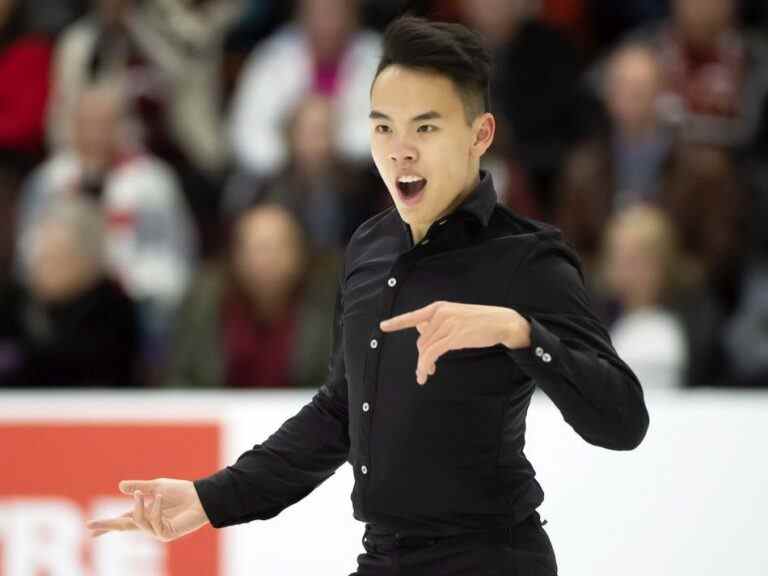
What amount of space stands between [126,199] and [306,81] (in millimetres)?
1110

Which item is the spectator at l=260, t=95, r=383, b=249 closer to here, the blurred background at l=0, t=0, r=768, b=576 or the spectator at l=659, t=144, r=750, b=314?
the blurred background at l=0, t=0, r=768, b=576

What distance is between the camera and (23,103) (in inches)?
327

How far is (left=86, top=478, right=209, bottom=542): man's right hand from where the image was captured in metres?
3.23

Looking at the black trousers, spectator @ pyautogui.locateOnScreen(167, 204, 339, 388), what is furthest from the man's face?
spectator @ pyautogui.locateOnScreen(167, 204, 339, 388)

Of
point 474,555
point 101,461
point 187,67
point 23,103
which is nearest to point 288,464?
point 474,555

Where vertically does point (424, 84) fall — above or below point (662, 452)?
above

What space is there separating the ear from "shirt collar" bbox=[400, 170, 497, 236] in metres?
0.07

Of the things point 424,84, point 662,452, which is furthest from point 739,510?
point 424,84

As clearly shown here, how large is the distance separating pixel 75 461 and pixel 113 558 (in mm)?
376

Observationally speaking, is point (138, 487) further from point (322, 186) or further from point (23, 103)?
point (23, 103)

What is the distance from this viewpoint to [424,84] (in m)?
A: 2.97

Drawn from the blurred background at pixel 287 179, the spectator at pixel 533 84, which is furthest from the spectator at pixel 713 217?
the spectator at pixel 533 84

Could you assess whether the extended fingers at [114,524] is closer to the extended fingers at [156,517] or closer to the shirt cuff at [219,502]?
the extended fingers at [156,517]

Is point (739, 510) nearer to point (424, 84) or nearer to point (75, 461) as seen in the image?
point (75, 461)
